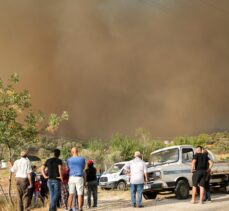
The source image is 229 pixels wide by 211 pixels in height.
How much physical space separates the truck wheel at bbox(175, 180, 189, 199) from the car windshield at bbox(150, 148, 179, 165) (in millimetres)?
838

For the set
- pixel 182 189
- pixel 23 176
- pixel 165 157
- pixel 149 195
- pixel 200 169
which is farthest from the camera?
pixel 149 195

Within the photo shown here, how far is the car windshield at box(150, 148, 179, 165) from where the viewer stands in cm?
1558

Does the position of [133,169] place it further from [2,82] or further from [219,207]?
[2,82]

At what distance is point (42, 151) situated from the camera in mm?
55344

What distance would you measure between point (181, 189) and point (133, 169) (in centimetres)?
272

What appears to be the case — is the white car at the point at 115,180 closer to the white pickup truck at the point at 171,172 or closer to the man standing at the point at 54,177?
the white pickup truck at the point at 171,172

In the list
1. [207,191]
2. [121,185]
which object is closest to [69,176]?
[207,191]

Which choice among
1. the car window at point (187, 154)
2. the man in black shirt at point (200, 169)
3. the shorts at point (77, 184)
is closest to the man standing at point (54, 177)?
the shorts at point (77, 184)

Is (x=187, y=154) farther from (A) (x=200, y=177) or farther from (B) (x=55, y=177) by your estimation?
(B) (x=55, y=177)

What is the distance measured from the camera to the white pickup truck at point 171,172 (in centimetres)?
1494

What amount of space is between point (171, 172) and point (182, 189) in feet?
2.42

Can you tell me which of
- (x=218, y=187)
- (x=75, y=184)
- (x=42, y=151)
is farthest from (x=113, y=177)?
(x=42, y=151)

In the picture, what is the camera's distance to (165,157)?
15.9 metres

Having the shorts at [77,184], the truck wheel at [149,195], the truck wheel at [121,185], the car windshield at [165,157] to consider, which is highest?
the car windshield at [165,157]
